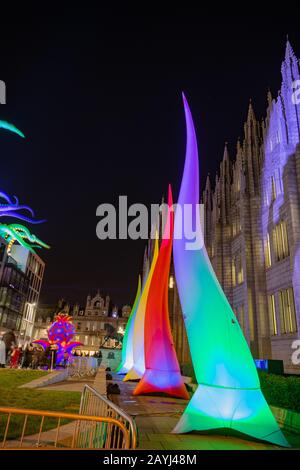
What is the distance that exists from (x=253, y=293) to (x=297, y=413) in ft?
53.9

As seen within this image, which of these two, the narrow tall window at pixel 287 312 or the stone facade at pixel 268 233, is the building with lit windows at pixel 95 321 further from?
the narrow tall window at pixel 287 312

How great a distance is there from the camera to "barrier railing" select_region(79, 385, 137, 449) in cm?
366

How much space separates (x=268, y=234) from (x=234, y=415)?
64.6 feet

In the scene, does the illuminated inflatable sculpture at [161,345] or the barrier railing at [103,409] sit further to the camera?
the illuminated inflatable sculpture at [161,345]

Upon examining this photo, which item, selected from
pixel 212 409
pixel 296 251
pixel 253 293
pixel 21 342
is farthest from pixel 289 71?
pixel 21 342

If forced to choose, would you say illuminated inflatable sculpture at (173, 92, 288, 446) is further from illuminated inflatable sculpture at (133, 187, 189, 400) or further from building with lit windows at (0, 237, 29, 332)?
building with lit windows at (0, 237, 29, 332)

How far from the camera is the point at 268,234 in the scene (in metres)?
24.6

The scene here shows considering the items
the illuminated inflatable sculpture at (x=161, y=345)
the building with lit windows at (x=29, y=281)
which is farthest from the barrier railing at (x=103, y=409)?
the building with lit windows at (x=29, y=281)

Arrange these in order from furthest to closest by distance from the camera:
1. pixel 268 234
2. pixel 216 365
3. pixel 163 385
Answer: pixel 268 234
pixel 163 385
pixel 216 365

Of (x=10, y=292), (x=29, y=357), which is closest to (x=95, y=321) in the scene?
(x=10, y=292)

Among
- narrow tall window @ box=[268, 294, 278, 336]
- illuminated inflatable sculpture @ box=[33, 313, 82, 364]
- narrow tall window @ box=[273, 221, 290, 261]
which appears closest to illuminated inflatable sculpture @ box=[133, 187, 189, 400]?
narrow tall window @ box=[273, 221, 290, 261]

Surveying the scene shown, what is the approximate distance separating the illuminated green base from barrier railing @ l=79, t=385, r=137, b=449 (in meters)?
2.24

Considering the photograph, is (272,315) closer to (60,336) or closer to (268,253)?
(268,253)

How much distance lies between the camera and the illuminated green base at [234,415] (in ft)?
A: 21.5
